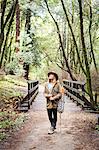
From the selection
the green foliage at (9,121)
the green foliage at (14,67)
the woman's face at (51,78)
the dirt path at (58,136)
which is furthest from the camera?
the green foliage at (14,67)

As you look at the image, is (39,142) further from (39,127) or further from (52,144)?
(39,127)

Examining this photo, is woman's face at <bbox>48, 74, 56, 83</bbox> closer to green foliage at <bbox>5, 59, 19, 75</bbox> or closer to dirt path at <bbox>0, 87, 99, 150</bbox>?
dirt path at <bbox>0, 87, 99, 150</bbox>

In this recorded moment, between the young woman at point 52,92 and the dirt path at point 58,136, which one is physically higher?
the young woman at point 52,92

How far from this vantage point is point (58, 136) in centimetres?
921

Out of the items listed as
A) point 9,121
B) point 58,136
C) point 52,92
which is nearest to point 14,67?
point 9,121

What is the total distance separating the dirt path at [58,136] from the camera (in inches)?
318

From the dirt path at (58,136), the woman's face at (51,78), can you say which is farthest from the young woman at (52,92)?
the dirt path at (58,136)

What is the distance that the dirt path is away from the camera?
8.09 m

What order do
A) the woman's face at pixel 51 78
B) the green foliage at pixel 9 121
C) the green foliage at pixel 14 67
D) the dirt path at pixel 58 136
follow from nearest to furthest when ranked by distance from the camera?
the dirt path at pixel 58 136 < the woman's face at pixel 51 78 < the green foliage at pixel 9 121 < the green foliage at pixel 14 67

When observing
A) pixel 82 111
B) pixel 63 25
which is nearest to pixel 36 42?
pixel 63 25

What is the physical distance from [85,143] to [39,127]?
2566 millimetres

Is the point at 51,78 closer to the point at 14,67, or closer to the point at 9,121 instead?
the point at 9,121

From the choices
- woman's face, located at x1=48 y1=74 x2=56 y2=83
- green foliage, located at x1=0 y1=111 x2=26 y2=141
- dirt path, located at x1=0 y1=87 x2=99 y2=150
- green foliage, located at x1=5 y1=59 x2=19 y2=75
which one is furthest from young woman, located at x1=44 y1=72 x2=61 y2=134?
green foliage, located at x1=5 y1=59 x2=19 y2=75

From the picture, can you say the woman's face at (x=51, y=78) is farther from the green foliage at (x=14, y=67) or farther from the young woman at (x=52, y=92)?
the green foliage at (x=14, y=67)
